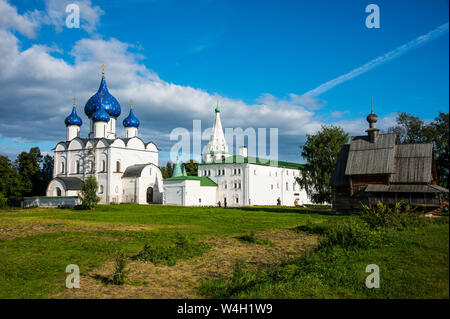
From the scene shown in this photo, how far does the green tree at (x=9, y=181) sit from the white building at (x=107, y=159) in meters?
3.26

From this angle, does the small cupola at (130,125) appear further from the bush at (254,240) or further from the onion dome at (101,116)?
the bush at (254,240)

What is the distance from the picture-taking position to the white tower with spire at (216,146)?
178ft

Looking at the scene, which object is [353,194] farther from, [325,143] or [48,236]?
[48,236]

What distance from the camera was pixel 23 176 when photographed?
46.6 m

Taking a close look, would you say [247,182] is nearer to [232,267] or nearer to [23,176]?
[23,176]

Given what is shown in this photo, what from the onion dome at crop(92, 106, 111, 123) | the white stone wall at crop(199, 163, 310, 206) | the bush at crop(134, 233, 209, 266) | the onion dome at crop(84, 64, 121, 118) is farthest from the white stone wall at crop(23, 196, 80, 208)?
the bush at crop(134, 233, 209, 266)

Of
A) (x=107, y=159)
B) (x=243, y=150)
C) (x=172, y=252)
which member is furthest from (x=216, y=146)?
(x=172, y=252)

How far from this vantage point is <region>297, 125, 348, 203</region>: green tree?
33031mm

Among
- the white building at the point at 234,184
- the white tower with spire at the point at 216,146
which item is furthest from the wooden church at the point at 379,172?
the white tower with spire at the point at 216,146

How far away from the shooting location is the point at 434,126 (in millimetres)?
28125

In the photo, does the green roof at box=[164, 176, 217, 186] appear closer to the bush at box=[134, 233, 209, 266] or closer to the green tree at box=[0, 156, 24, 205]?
the green tree at box=[0, 156, 24, 205]

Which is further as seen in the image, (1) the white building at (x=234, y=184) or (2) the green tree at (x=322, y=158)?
(1) the white building at (x=234, y=184)

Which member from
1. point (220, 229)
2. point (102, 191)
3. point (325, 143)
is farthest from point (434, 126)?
point (102, 191)
